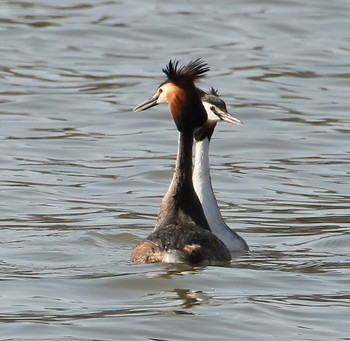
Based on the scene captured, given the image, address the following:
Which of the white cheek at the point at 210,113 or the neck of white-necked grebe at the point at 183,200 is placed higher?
the white cheek at the point at 210,113

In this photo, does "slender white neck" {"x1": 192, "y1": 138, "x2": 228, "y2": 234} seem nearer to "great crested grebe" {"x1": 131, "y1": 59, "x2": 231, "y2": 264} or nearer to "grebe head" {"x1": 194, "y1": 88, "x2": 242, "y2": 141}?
"grebe head" {"x1": 194, "y1": 88, "x2": 242, "y2": 141}

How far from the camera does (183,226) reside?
10.8m

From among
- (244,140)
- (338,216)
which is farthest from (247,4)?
(338,216)

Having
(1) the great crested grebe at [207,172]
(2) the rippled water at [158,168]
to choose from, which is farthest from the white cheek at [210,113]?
(2) the rippled water at [158,168]

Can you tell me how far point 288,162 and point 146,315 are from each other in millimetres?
7438

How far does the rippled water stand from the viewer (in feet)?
31.7

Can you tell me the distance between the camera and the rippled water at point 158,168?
9648mm

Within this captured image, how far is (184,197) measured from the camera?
36.1 ft

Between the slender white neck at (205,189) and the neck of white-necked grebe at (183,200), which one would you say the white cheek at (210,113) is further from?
the neck of white-necked grebe at (183,200)

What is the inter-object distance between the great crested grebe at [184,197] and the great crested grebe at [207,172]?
62 centimetres

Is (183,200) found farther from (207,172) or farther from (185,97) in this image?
(207,172)

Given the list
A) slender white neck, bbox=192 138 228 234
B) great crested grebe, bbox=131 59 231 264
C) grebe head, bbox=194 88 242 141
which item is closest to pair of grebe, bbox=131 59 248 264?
great crested grebe, bbox=131 59 231 264

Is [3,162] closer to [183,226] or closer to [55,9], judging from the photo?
[183,226]

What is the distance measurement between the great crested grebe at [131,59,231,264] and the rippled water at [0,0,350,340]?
15cm
